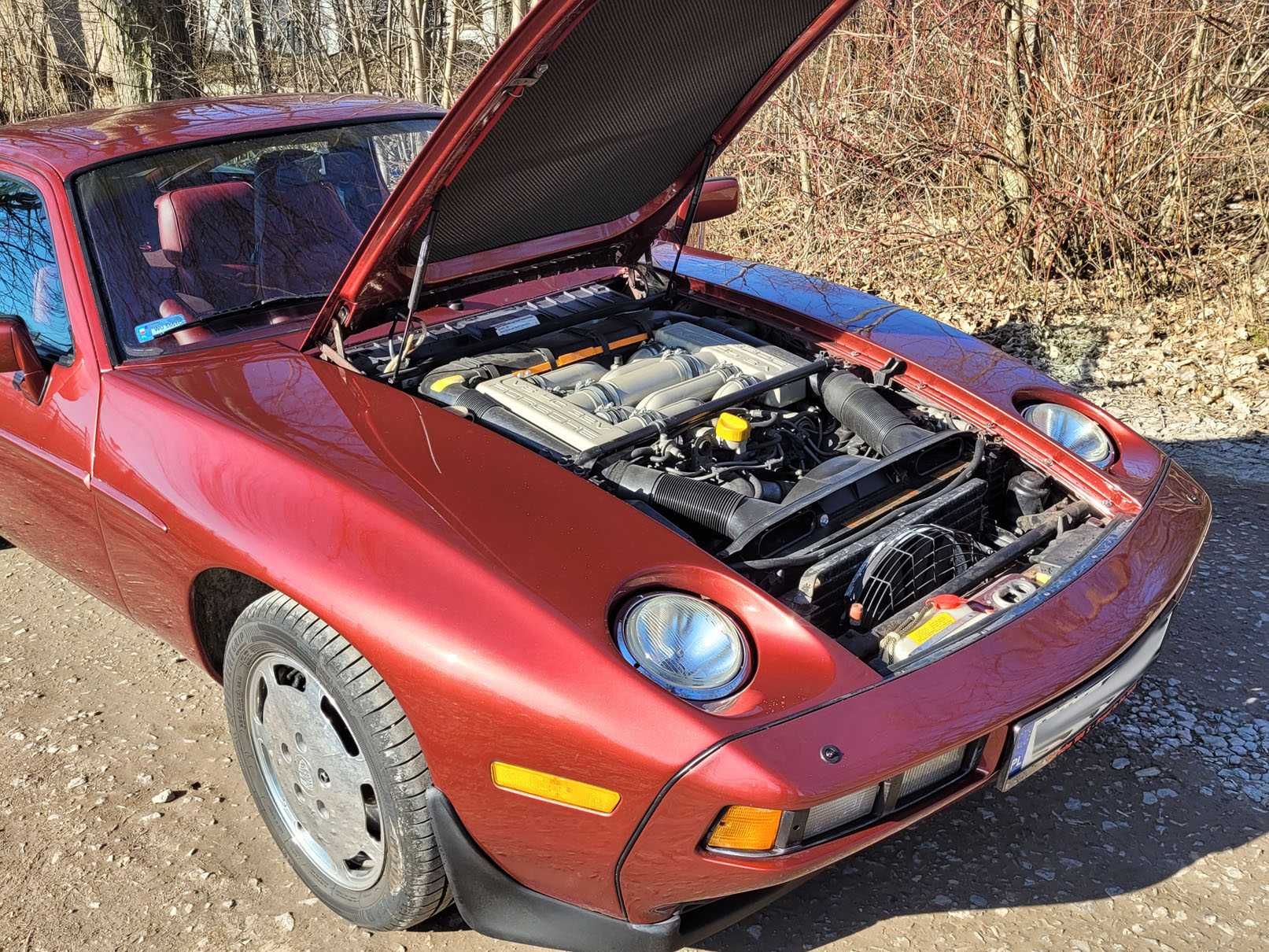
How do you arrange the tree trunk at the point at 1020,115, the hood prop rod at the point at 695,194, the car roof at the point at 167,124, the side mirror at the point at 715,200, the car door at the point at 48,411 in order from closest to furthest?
the car door at the point at 48,411
the car roof at the point at 167,124
the hood prop rod at the point at 695,194
the side mirror at the point at 715,200
the tree trunk at the point at 1020,115

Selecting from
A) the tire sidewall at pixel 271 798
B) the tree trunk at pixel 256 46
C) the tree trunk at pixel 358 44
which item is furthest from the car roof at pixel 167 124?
the tree trunk at pixel 256 46

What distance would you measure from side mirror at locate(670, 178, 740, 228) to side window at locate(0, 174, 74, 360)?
1765 millimetres

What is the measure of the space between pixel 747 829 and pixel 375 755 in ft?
2.30

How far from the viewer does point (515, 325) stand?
299 cm

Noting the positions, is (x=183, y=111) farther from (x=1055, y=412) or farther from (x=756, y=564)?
(x=1055, y=412)

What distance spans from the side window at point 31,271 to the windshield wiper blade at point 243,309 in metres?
0.27

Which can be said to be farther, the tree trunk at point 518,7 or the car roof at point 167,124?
the tree trunk at point 518,7

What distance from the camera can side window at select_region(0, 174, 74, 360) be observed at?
2748 millimetres

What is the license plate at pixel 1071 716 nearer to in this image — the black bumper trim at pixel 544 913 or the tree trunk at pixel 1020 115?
the black bumper trim at pixel 544 913

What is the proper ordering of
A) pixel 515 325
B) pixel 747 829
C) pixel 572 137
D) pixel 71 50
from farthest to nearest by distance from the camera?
pixel 71 50, pixel 515 325, pixel 572 137, pixel 747 829

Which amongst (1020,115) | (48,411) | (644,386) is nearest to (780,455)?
(644,386)

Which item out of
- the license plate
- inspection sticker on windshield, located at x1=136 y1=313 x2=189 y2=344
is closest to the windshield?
inspection sticker on windshield, located at x1=136 y1=313 x2=189 y2=344

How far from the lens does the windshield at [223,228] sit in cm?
268

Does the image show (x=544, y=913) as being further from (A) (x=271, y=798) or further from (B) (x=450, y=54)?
(B) (x=450, y=54)
